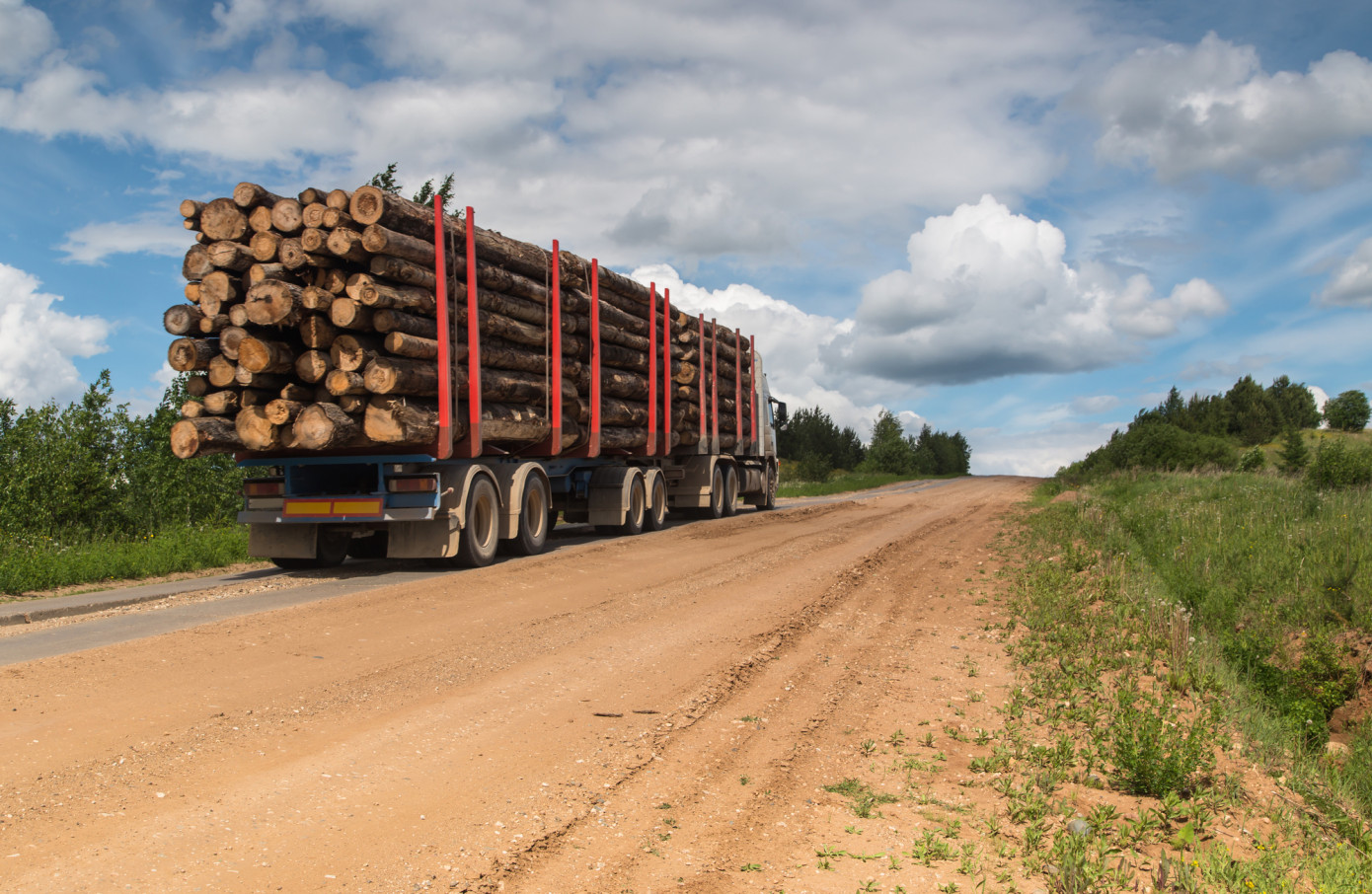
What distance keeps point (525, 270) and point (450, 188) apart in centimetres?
1385

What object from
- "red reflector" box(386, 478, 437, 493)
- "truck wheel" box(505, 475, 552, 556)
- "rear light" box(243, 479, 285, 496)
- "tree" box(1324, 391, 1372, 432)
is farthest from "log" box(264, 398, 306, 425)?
"tree" box(1324, 391, 1372, 432)

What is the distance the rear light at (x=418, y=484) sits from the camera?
1101cm

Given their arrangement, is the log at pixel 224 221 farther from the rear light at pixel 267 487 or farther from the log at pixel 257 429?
the rear light at pixel 267 487

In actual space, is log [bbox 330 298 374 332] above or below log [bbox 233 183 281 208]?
below

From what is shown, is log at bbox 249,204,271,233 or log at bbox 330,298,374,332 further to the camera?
log at bbox 249,204,271,233

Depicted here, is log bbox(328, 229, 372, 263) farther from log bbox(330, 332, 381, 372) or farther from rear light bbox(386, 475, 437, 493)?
rear light bbox(386, 475, 437, 493)

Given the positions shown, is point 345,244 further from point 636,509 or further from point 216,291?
point 636,509

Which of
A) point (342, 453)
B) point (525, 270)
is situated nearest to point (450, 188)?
point (525, 270)

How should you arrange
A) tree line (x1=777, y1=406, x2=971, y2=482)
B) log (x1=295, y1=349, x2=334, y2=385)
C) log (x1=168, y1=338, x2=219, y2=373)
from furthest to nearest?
tree line (x1=777, y1=406, x2=971, y2=482), log (x1=168, y1=338, x2=219, y2=373), log (x1=295, y1=349, x2=334, y2=385)

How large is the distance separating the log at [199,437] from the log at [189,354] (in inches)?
25.8

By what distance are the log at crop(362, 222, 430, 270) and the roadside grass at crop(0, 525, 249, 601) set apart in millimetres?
5398

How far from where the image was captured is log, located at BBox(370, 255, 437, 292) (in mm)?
10594

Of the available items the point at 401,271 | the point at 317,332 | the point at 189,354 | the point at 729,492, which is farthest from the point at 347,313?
the point at 729,492

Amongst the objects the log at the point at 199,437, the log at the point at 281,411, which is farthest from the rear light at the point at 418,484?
the log at the point at 199,437
